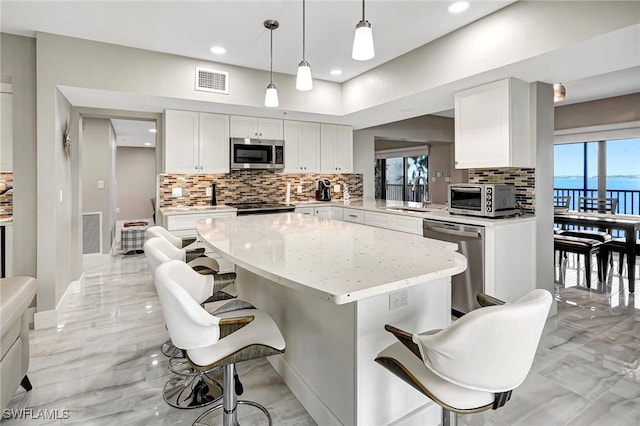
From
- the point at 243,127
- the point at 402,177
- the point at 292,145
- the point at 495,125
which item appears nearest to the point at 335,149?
the point at 292,145

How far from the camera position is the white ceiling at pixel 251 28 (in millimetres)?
2787

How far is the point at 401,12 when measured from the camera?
2.90 m

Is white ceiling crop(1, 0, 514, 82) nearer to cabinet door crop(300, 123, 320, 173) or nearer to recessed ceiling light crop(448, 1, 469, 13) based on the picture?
recessed ceiling light crop(448, 1, 469, 13)

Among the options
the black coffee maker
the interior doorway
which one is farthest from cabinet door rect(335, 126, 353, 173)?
the interior doorway

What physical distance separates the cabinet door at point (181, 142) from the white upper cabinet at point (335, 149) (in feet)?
6.48

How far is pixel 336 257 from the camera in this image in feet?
5.50

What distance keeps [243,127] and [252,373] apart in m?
3.46

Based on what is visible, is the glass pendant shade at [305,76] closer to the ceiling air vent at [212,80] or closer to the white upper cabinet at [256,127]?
the ceiling air vent at [212,80]

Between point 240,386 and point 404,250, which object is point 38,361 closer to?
point 240,386

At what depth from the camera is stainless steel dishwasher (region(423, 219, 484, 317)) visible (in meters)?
3.15

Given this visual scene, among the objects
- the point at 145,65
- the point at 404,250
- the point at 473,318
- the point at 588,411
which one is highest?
the point at 145,65

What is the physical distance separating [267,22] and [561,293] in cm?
429

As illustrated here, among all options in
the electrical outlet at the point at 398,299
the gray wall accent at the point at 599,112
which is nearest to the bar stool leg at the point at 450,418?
the electrical outlet at the point at 398,299

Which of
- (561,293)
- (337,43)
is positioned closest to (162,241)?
(337,43)
